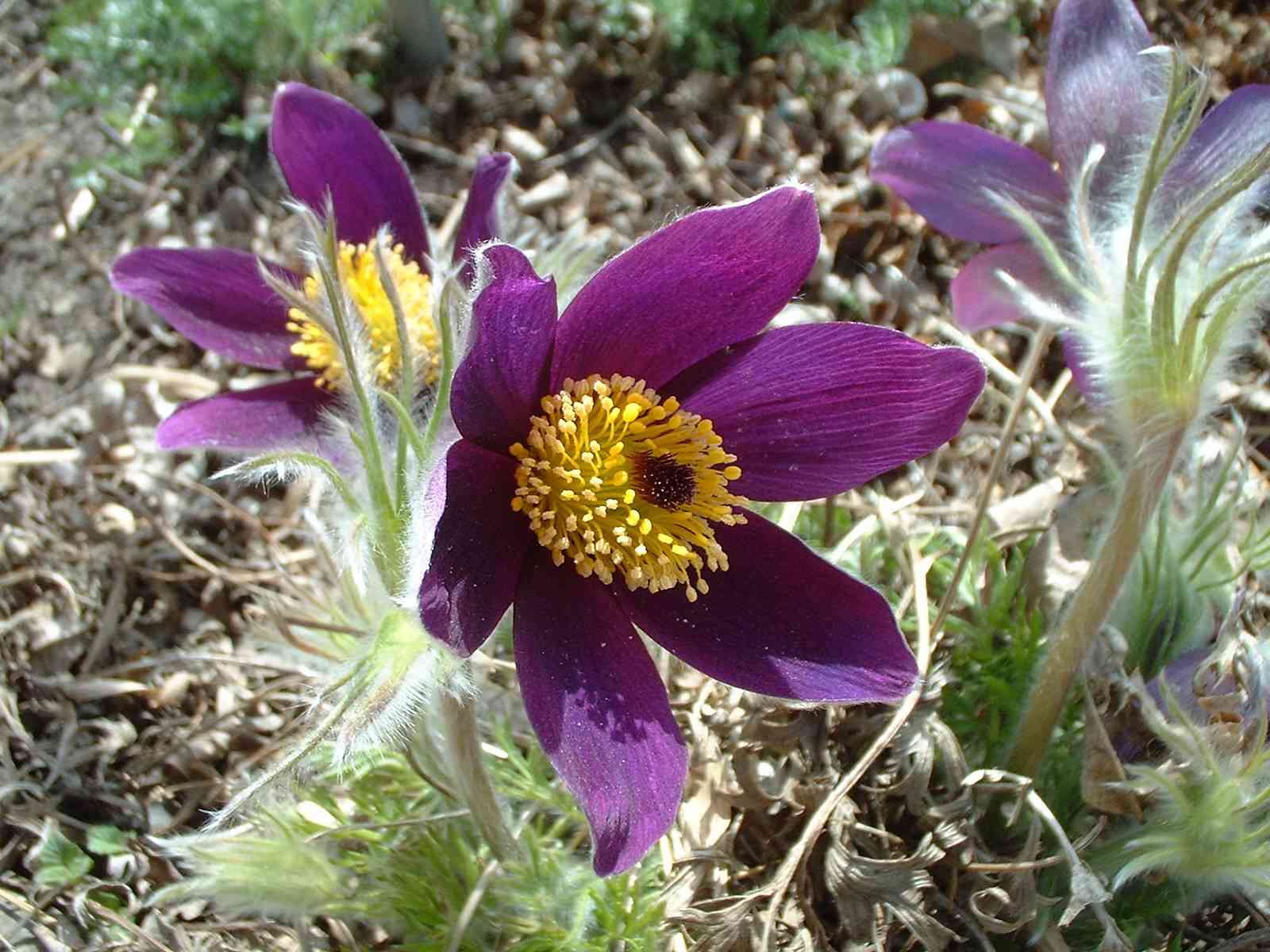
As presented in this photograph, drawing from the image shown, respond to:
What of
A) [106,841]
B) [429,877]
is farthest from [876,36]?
[106,841]

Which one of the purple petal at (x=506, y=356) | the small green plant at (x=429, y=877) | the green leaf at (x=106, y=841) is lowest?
the green leaf at (x=106, y=841)

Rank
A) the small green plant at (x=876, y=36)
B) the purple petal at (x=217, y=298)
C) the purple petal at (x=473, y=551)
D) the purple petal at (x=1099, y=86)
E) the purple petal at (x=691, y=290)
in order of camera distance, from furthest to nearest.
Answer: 1. the small green plant at (x=876, y=36)
2. the purple petal at (x=217, y=298)
3. the purple petal at (x=1099, y=86)
4. the purple petal at (x=691, y=290)
5. the purple petal at (x=473, y=551)

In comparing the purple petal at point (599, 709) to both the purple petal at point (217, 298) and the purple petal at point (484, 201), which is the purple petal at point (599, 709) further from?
the purple petal at point (217, 298)

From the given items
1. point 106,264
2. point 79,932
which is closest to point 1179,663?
point 79,932

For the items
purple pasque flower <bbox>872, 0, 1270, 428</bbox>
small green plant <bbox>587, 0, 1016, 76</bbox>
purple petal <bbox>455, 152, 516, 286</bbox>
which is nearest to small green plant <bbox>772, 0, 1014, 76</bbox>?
small green plant <bbox>587, 0, 1016, 76</bbox>

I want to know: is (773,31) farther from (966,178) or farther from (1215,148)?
(1215,148)

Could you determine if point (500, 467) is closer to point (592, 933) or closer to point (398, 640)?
point (398, 640)

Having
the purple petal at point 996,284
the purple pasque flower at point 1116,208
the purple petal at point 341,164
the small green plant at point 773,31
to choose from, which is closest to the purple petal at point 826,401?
the purple pasque flower at point 1116,208
